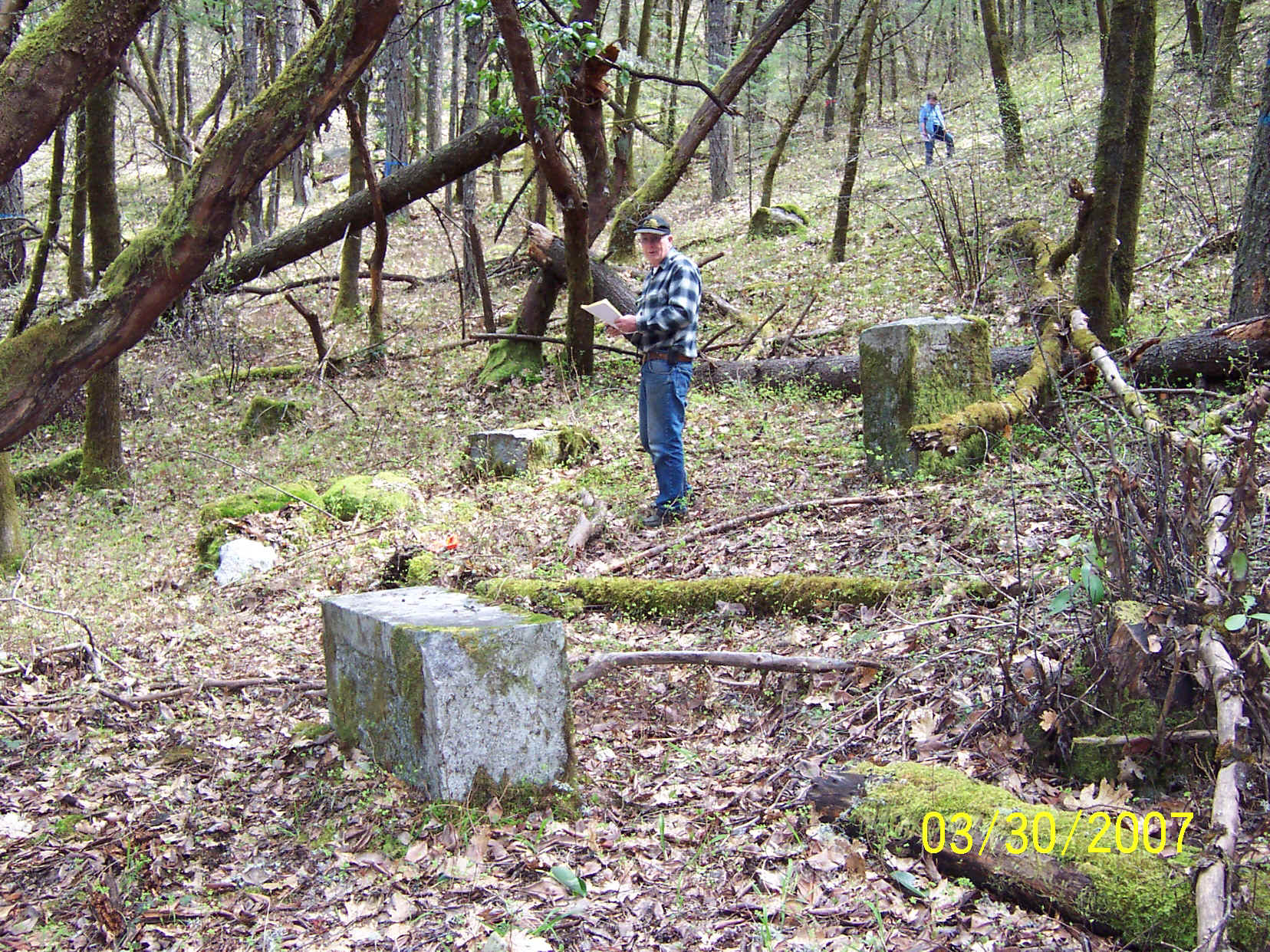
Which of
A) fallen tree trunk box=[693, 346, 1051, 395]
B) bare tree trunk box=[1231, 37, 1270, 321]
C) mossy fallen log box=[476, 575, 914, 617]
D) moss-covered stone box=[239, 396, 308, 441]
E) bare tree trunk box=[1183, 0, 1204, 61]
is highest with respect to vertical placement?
bare tree trunk box=[1183, 0, 1204, 61]

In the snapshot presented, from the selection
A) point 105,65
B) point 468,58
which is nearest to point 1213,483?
point 105,65

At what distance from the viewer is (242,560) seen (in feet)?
24.9

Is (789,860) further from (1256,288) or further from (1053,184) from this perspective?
(1053,184)

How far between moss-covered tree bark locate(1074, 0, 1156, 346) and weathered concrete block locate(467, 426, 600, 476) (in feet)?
15.1

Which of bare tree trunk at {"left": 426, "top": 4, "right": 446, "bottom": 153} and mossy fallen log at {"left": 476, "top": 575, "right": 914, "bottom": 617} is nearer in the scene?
mossy fallen log at {"left": 476, "top": 575, "right": 914, "bottom": 617}

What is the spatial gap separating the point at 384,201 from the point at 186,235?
8.61m

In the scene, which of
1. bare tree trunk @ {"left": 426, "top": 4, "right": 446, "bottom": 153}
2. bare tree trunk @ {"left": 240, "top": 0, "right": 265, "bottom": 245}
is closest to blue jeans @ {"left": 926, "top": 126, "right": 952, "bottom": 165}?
bare tree trunk @ {"left": 240, "top": 0, "right": 265, "bottom": 245}

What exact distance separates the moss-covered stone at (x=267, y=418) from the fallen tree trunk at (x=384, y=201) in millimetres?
1686

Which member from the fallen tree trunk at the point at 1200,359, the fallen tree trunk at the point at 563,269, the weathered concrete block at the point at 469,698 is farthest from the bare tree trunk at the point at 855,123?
the weathered concrete block at the point at 469,698

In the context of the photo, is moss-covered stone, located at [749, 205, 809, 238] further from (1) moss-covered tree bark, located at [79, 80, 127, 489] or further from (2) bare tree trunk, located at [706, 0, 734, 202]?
(1) moss-covered tree bark, located at [79, 80, 127, 489]

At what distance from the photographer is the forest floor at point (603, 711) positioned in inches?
123

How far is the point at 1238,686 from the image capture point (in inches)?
109

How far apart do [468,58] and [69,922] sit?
590 inches

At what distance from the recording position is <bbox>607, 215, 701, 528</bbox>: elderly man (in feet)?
22.5
